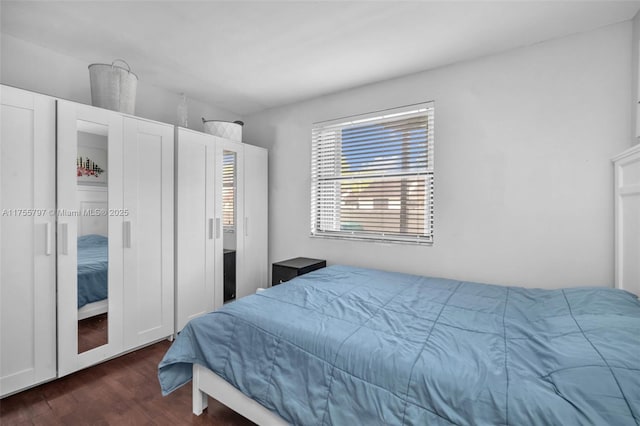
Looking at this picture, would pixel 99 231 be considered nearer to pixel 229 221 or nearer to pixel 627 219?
pixel 229 221

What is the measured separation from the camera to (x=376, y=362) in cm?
118

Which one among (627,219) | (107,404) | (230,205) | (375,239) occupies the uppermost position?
(230,205)

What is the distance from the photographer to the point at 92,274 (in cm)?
218

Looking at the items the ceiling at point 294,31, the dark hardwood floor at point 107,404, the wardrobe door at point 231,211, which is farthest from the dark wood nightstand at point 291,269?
the ceiling at point 294,31

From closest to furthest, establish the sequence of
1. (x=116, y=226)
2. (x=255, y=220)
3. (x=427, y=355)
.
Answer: (x=427, y=355), (x=116, y=226), (x=255, y=220)

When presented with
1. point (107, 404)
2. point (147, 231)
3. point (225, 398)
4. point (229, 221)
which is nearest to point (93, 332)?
point (107, 404)

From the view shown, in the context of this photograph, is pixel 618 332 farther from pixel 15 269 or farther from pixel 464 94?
pixel 15 269

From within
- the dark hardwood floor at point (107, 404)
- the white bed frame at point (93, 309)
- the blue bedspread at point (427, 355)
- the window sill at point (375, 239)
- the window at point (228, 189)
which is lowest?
the dark hardwood floor at point (107, 404)

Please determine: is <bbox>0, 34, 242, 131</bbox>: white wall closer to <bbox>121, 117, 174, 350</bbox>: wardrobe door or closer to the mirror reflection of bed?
<bbox>121, 117, 174, 350</bbox>: wardrobe door

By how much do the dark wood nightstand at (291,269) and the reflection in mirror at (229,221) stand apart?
0.56 m

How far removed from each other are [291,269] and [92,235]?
163 centimetres

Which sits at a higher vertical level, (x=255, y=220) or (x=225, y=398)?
(x=255, y=220)

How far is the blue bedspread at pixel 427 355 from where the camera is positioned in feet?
2.99

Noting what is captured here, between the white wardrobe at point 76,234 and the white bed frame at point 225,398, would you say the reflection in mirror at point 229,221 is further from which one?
the white bed frame at point 225,398
